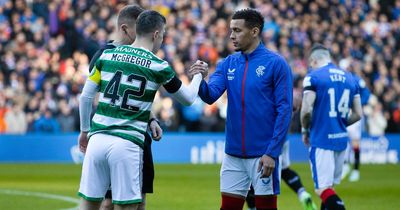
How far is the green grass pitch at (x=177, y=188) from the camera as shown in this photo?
15156mm

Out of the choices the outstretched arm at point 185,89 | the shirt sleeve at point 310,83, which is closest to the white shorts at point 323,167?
the shirt sleeve at point 310,83

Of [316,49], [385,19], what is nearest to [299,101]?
[316,49]

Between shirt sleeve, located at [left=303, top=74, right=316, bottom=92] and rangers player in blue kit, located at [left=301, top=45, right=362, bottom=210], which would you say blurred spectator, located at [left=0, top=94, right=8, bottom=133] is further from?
shirt sleeve, located at [left=303, top=74, right=316, bottom=92]

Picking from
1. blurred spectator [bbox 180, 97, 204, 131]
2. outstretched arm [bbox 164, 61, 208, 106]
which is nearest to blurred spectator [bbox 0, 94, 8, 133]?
blurred spectator [bbox 180, 97, 204, 131]

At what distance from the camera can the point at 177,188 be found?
18.9 m

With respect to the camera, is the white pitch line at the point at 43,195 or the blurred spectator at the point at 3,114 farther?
the blurred spectator at the point at 3,114

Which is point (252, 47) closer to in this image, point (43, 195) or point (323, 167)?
point (323, 167)

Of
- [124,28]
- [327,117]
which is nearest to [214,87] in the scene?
[124,28]

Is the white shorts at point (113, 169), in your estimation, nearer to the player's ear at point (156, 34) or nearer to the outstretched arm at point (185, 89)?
the outstretched arm at point (185, 89)

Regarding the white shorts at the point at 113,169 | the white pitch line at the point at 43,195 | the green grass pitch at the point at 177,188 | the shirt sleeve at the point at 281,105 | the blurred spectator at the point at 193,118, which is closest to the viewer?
the white shorts at the point at 113,169

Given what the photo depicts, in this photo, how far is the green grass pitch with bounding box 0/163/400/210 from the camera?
1516cm

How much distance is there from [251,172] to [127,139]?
156 cm

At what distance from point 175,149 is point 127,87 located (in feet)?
66.4

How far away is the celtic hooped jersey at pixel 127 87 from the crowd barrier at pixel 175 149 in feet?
62.3
